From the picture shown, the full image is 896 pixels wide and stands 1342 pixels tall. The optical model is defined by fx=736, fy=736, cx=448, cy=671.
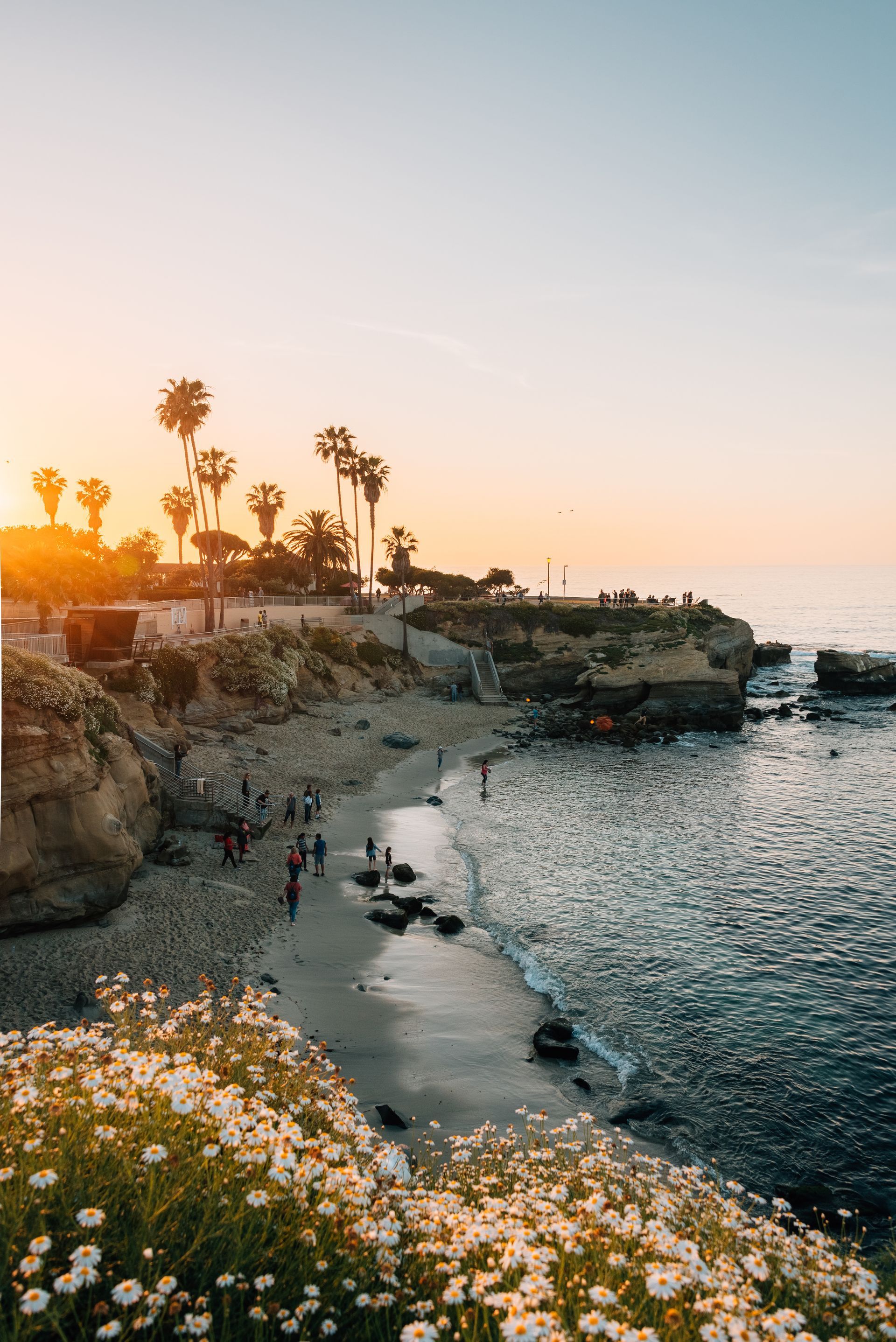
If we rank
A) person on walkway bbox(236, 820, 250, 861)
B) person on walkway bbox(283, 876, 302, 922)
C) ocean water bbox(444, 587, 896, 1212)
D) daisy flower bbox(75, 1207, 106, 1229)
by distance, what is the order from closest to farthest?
1. daisy flower bbox(75, 1207, 106, 1229)
2. ocean water bbox(444, 587, 896, 1212)
3. person on walkway bbox(283, 876, 302, 922)
4. person on walkway bbox(236, 820, 250, 861)

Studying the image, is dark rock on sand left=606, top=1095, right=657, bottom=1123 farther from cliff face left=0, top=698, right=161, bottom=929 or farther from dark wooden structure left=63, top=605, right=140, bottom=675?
dark wooden structure left=63, top=605, right=140, bottom=675

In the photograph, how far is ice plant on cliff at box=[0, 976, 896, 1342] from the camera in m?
4.73

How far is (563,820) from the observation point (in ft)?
119

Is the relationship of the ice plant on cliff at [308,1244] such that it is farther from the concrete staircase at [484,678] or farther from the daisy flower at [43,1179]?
the concrete staircase at [484,678]

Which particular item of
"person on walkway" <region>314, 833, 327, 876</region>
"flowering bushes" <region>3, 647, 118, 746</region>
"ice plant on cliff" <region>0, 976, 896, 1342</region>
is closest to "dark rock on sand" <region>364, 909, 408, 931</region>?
"person on walkway" <region>314, 833, 327, 876</region>

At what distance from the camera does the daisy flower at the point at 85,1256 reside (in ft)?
14.5

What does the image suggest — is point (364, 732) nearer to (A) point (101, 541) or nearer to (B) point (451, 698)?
(B) point (451, 698)

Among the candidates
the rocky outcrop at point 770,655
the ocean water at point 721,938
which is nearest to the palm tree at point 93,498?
the ocean water at point 721,938

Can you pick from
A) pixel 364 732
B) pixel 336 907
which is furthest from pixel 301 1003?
pixel 364 732

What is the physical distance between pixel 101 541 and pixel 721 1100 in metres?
56.1

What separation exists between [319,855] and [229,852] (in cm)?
323

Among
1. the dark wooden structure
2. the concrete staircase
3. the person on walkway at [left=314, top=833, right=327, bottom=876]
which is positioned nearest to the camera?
the person on walkway at [left=314, top=833, right=327, bottom=876]

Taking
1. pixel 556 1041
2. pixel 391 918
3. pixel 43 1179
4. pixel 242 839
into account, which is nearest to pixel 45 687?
pixel 242 839

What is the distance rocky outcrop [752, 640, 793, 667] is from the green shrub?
84110 millimetres
